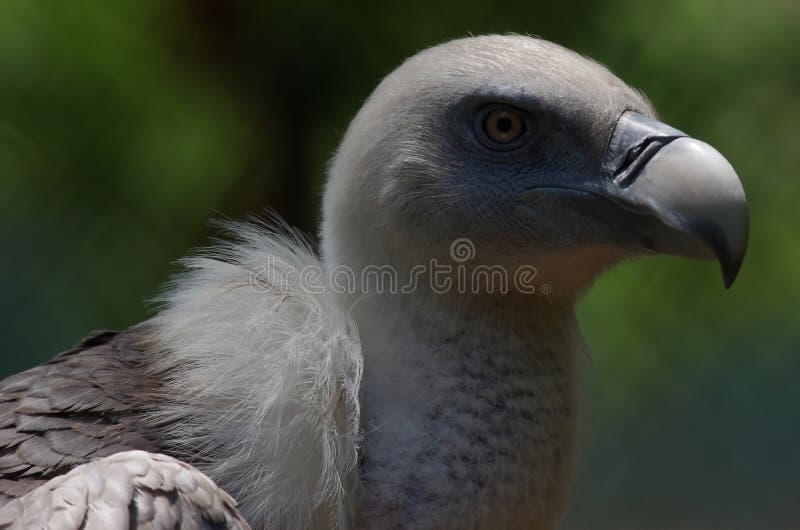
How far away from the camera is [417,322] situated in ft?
7.32

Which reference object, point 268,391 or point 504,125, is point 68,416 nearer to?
point 268,391

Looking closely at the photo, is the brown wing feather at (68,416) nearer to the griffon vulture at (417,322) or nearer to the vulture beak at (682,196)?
the griffon vulture at (417,322)

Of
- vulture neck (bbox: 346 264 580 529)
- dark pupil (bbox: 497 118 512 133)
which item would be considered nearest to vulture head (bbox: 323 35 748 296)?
dark pupil (bbox: 497 118 512 133)

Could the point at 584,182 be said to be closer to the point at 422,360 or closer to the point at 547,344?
the point at 547,344

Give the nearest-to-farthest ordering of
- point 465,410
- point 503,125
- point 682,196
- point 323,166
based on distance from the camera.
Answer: point 682,196 → point 465,410 → point 503,125 → point 323,166

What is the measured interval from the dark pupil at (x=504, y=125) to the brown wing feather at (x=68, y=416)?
87 centimetres

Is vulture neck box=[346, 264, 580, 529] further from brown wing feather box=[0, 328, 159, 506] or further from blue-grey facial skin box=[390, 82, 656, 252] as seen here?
brown wing feather box=[0, 328, 159, 506]

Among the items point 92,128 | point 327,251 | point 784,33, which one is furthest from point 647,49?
point 327,251

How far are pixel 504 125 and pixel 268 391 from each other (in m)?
0.73

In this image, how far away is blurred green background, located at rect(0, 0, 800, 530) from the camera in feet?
13.6

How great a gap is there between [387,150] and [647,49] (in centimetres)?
246

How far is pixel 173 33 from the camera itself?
4145mm

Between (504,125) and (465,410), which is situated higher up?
(504,125)

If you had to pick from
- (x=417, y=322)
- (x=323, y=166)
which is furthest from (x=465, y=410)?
(x=323, y=166)
